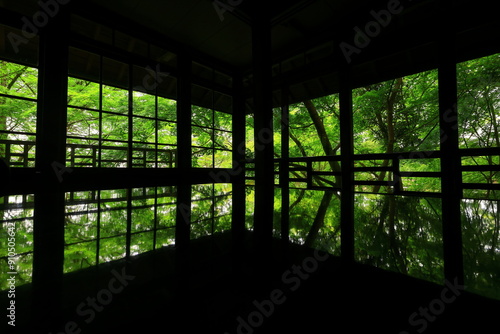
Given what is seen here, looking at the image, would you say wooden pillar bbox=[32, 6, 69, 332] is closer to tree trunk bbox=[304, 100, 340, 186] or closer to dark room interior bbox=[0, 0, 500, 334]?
dark room interior bbox=[0, 0, 500, 334]

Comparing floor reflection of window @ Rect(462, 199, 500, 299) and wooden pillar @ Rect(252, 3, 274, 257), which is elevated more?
wooden pillar @ Rect(252, 3, 274, 257)

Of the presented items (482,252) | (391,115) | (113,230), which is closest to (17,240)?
(113,230)

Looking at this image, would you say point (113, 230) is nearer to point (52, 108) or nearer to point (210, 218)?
point (210, 218)

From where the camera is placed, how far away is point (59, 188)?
120 inches

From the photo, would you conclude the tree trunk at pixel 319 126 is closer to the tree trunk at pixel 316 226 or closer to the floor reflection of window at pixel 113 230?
the tree trunk at pixel 316 226

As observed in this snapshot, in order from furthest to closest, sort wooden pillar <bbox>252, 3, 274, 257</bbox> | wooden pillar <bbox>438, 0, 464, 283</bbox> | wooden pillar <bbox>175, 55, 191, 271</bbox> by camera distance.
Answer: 1. wooden pillar <bbox>175, 55, 191, 271</bbox>
2. wooden pillar <bbox>438, 0, 464, 283</bbox>
3. wooden pillar <bbox>252, 3, 274, 257</bbox>

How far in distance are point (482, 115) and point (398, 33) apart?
13.1 ft

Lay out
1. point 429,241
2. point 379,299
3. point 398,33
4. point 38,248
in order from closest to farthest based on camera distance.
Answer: point 379,299 → point 38,248 → point 429,241 → point 398,33

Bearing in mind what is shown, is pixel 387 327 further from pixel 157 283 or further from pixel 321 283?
pixel 157 283

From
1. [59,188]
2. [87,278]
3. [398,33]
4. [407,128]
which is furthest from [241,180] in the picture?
[407,128]

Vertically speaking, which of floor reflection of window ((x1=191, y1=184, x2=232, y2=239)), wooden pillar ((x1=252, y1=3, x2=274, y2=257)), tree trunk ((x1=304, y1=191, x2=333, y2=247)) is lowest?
tree trunk ((x1=304, y1=191, x2=333, y2=247))

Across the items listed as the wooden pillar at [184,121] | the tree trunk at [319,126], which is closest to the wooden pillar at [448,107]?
the tree trunk at [319,126]

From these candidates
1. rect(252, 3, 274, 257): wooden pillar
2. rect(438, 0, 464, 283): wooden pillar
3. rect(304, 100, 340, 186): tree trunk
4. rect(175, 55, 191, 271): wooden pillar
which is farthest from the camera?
rect(304, 100, 340, 186): tree trunk

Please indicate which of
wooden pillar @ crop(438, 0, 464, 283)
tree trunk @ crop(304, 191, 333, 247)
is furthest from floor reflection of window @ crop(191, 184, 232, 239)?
wooden pillar @ crop(438, 0, 464, 283)
